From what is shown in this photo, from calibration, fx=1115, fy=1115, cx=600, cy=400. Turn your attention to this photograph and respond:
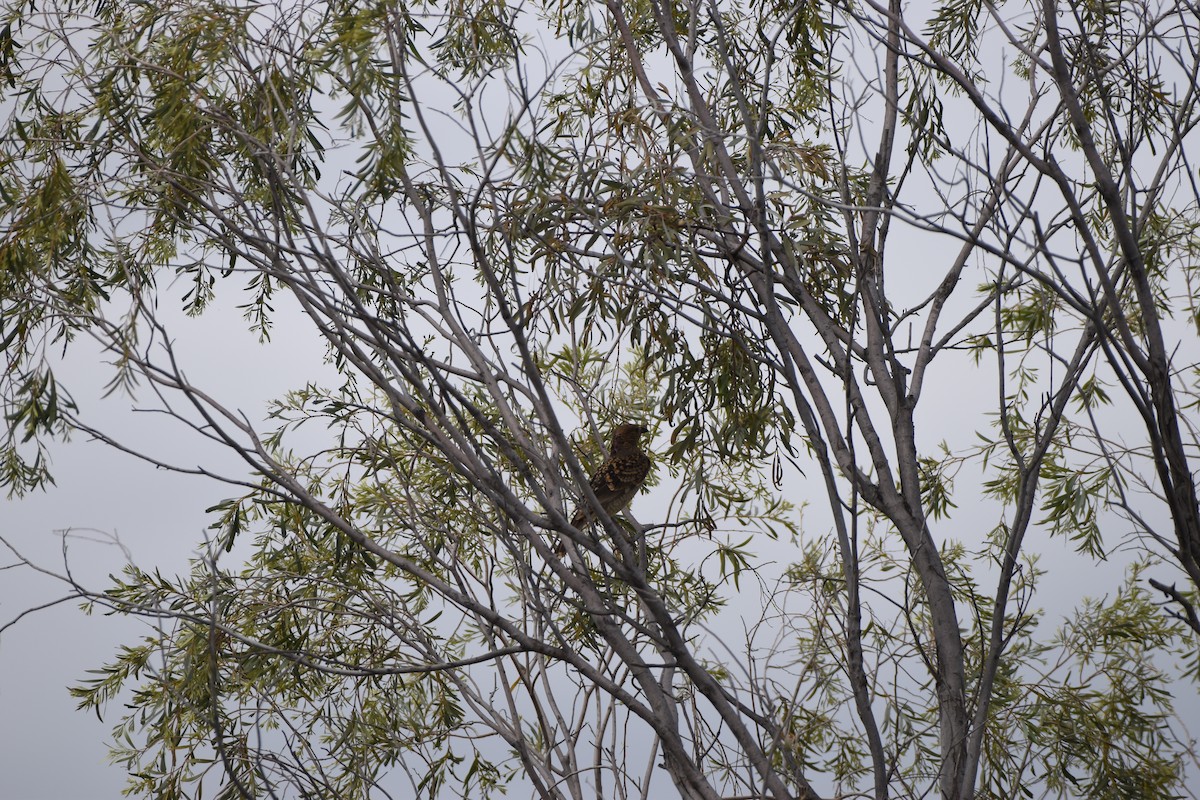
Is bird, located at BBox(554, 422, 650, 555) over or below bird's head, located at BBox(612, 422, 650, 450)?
below

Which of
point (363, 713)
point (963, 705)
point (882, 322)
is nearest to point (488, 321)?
point (882, 322)

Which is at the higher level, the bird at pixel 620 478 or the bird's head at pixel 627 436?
the bird's head at pixel 627 436

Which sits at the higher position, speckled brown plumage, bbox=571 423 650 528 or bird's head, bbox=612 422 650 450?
bird's head, bbox=612 422 650 450

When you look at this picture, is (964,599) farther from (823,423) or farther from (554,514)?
(554,514)

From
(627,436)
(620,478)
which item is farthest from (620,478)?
(627,436)

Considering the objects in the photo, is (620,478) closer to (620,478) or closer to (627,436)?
(620,478)

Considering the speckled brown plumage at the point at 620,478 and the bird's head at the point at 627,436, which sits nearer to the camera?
the speckled brown plumage at the point at 620,478

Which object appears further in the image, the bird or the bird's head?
the bird's head

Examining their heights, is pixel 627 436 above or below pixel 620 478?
above

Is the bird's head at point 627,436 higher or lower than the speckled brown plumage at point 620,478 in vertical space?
higher

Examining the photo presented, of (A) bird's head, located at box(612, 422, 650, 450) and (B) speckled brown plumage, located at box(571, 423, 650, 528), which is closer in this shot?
(B) speckled brown plumage, located at box(571, 423, 650, 528)

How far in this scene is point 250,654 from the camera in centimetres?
311

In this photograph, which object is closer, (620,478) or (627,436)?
(620,478)

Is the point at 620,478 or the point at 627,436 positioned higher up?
the point at 627,436
